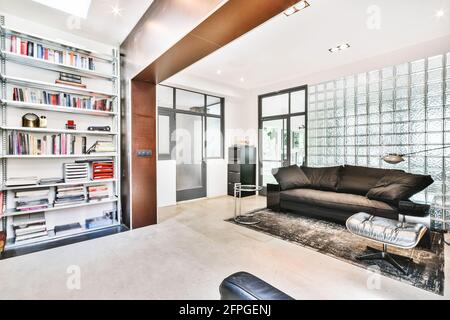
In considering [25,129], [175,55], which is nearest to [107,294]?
[25,129]

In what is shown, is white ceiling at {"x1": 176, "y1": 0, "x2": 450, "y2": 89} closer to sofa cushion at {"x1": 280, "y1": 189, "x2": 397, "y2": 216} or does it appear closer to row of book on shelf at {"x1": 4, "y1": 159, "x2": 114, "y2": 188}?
sofa cushion at {"x1": 280, "y1": 189, "x2": 397, "y2": 216}

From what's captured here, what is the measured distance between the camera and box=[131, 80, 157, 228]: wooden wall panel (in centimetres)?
330

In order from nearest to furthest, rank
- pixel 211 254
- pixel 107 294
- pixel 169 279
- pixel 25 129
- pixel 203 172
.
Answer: pixel 107 294 → pixel 169 279 → pixel 211 254 → pixel 25 129 → pixel 203 172

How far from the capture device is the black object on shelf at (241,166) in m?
5.58

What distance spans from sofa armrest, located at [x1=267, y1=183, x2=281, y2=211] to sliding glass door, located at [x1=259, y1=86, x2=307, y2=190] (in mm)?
1121

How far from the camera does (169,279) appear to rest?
199cm

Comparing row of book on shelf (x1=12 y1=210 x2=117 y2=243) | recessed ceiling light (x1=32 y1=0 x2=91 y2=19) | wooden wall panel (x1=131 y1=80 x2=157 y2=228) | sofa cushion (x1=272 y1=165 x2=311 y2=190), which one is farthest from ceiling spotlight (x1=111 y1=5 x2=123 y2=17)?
sofa cushion (x1=272 y1=165 x2=311 y2=190)

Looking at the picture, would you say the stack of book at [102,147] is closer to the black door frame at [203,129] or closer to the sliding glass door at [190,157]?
the black door frame at [203,129]

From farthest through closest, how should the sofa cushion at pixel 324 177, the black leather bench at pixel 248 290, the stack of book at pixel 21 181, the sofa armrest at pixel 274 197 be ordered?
the sofa armrest at pixel 274 197 < the sofa cushion at pixel 324 177 < the stack of book at pixel 21 181 < the black leather bench at pixel 248 290

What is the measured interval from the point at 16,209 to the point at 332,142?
17.1 feet

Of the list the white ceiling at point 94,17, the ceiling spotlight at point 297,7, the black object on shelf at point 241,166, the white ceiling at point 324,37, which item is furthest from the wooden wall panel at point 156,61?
the black object on shelf at point 241,166

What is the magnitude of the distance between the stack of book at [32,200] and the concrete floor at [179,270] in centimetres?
61
